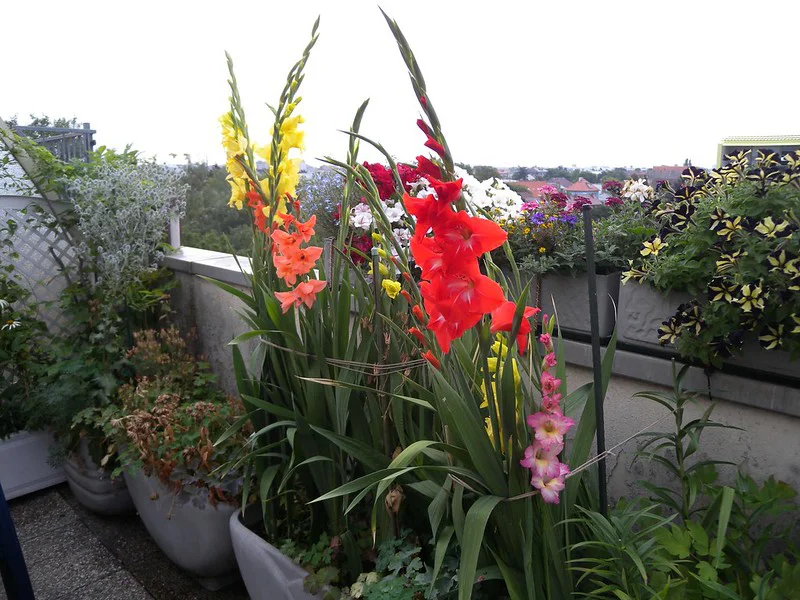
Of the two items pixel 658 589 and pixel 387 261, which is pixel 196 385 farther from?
pixel 658 589

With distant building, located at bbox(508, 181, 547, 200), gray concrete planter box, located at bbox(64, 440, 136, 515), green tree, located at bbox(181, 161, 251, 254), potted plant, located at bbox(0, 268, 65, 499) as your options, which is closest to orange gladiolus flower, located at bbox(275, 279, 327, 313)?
distant building, located at bbox(508, 181, 547, 200)

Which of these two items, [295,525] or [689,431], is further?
[295,525]

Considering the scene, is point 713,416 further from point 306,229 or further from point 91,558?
point 91,558

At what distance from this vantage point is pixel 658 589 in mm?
1044

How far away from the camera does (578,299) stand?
1634 mm

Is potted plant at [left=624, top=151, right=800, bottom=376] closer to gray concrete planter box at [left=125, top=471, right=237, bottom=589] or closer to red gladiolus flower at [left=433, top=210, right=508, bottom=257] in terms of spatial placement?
red gladiolus flower at [left=433, top=210, right=508, bottom=257]

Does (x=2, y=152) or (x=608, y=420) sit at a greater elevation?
(x=2, y=152)

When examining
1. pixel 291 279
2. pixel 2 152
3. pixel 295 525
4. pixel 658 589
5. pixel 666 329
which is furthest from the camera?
pixel 2 152

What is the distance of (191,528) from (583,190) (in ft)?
5.49

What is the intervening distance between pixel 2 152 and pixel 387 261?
2.36 meters

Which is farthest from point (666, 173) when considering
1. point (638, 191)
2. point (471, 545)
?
point (471, 545)

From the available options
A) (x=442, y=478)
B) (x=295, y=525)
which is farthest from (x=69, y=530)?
(x=442, y=478)

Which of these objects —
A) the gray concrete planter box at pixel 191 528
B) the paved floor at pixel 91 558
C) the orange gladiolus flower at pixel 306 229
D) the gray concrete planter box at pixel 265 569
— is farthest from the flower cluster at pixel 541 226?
the paved floor at pixel 91 558

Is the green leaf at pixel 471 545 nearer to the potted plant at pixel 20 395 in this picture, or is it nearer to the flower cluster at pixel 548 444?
the flower cluster at pixel 548 444
